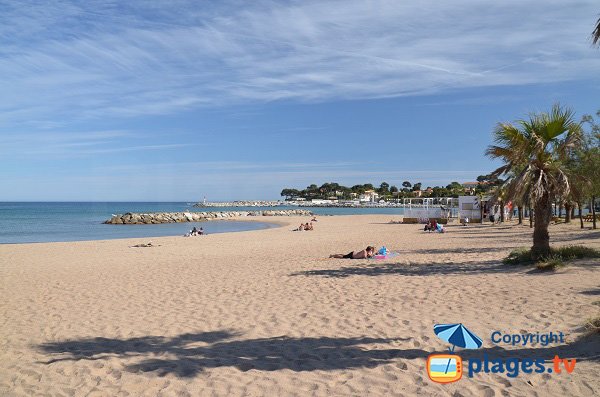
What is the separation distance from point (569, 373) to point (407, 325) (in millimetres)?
2221

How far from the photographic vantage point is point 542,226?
1109cm

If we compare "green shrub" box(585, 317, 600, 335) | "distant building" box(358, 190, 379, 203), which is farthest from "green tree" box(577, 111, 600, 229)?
"distant building" box(358, 190, 379, 203)

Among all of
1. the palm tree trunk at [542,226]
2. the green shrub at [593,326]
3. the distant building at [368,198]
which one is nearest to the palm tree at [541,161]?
the palm tree trunk at [542,226]

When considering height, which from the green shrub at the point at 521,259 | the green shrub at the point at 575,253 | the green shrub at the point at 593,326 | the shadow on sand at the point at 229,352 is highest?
the green shrub at the point at 575,253

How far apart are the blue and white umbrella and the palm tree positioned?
5985 millimetres

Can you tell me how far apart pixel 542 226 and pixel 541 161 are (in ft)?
5.05

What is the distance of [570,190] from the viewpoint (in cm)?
1062

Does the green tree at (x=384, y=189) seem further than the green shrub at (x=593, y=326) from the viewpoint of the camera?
Yes

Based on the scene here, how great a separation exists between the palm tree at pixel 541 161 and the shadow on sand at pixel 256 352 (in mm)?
6120

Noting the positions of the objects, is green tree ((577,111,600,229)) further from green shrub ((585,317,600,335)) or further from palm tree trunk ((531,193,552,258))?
green shrub ((585,317,600,335))

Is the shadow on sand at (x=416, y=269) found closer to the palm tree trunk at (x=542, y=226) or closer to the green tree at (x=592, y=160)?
the palm tree trunk at (x=542, y=226)

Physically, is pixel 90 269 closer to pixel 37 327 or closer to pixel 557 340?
pixel 37 327

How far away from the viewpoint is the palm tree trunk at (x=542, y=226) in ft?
35.9

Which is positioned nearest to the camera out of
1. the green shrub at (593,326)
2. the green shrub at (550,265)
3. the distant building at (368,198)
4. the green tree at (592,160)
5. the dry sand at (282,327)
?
the dry sand at (282,327)
